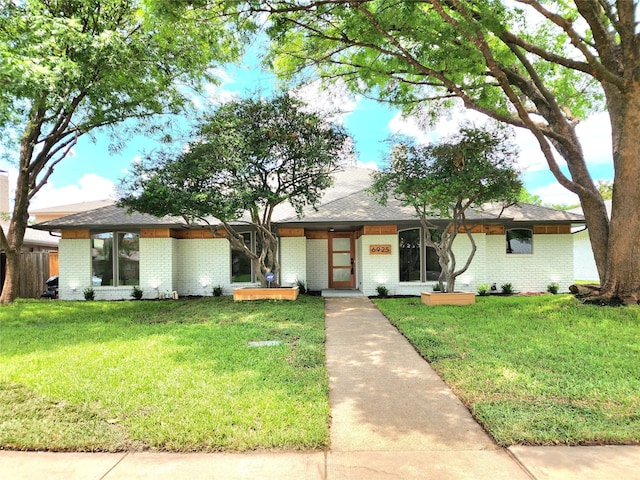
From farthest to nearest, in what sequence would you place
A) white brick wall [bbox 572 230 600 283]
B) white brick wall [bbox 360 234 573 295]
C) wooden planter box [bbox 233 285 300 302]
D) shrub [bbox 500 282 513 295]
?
white brick wall [bbox 572 230 600 283]
white brick wall [bbox 360 234 573 295]
shrub [bbox 500 282 513 295]
wooden planter box [bbox 233 285 300 302]

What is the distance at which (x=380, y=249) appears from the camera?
12578mm

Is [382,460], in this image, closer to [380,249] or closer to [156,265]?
[380,249]

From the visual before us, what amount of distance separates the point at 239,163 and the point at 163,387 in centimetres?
631

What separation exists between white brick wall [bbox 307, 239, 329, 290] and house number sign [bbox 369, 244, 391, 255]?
237 cm

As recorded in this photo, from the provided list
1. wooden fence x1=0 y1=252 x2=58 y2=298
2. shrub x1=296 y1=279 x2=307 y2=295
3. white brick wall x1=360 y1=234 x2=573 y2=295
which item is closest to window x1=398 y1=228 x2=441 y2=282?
white brick wall x1=360 y1=234 x2=573 y2=295

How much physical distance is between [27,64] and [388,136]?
25.7 ft

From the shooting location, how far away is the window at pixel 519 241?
1341cm

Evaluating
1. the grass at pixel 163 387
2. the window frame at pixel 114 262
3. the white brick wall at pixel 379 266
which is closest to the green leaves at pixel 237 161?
the grass at pixel 163 387

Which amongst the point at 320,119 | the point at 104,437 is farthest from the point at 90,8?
Result: the point at 104,437

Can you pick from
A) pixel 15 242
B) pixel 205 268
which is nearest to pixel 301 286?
pixel 205 268

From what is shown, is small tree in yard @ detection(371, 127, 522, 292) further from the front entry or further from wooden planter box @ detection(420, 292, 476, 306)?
the front entry

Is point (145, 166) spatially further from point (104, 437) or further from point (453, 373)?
point (453, 373)

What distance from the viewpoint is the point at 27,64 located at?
700 centimetres

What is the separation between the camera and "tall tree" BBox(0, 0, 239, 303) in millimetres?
7570
